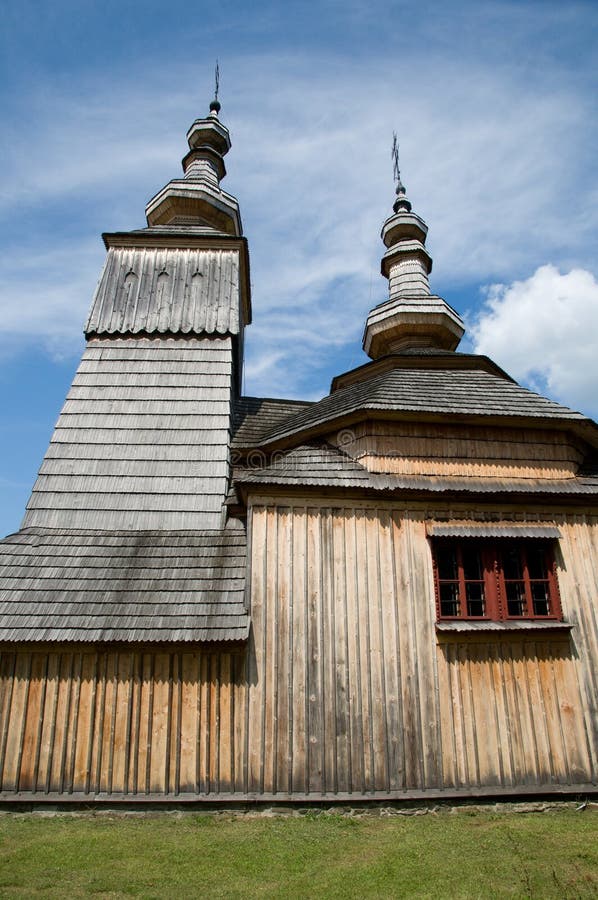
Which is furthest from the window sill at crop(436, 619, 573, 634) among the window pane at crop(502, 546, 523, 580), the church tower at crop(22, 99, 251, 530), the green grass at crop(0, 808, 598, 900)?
the church tower at crop(22, 99, 251, 530)

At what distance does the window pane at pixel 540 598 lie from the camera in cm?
884

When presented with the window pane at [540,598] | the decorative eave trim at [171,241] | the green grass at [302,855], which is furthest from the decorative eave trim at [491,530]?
the decorative eave trim at [171,241]

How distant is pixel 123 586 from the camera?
8.43 m

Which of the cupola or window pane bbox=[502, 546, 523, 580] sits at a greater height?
the cupola

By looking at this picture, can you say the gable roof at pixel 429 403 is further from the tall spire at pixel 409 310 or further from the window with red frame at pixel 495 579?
the tall spire at pixel 409 310

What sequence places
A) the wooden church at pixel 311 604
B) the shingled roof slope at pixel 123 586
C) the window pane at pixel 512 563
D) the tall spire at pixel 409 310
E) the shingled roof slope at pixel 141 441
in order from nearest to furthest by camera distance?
the wooden church at pixel 311 604 < the shingled roof slope at pixel 123 586 < the window pane at pixel 512 563 < the shingled roof slope at pixel 141 441 < the tall spire at pixel 409 310

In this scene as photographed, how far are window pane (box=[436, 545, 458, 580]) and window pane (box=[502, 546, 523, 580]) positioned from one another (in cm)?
79

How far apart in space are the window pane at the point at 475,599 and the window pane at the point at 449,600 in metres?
0.17

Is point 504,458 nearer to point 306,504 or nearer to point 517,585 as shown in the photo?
point 517,585

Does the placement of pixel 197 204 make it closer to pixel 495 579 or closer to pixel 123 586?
pixel 123 586

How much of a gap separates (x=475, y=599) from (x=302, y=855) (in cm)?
426

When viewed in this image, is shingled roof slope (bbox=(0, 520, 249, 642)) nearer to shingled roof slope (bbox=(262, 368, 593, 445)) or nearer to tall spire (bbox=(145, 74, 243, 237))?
shingled roof slope (bbox=(262, 368, 593, 445))

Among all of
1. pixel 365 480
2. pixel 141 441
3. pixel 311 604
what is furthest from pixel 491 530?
pixel 141 441

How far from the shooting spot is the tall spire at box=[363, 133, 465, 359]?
1546 cm
